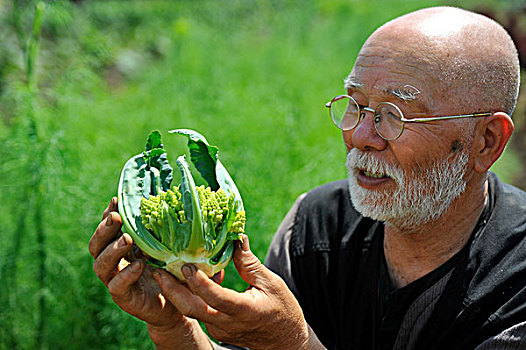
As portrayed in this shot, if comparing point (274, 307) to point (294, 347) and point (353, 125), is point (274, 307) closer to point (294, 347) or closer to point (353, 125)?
point (294, 347)

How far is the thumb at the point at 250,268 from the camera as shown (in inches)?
69.8

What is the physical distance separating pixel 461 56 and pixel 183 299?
1.23m

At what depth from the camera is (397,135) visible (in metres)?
2.03

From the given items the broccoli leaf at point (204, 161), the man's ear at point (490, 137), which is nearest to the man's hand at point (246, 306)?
the broccoli leaf at point (204, 161)

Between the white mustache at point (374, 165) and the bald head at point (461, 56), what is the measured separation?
0.95 ft

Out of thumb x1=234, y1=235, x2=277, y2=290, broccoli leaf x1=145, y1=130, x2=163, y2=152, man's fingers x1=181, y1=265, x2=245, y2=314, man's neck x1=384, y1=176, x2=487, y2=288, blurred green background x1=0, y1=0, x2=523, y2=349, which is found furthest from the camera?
blurred green background x1=0, y1=0, x2=523, y2=349

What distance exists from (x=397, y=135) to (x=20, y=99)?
2.18 metres

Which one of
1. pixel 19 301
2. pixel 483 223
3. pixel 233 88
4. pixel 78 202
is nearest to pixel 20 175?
pixel 78 202

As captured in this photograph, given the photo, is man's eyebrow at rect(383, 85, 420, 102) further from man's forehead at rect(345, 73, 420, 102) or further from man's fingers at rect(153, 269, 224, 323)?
man's fingers at rect(153, 269, 224, 323)

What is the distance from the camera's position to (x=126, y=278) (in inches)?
65.6

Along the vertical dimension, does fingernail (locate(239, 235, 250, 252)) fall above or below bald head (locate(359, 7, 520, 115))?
below

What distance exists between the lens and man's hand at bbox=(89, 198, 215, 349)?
5.50ft

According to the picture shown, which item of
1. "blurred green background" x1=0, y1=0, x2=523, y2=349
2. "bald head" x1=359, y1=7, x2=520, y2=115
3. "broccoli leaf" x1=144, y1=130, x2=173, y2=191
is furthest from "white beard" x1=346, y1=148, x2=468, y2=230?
"blurred green background" x1=0, y1=0, x2=523, y2=349

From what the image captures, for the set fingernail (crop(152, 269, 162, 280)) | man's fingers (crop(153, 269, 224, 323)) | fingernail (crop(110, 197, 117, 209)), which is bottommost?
man's fingers (crop(153, 269, 224, 323))
